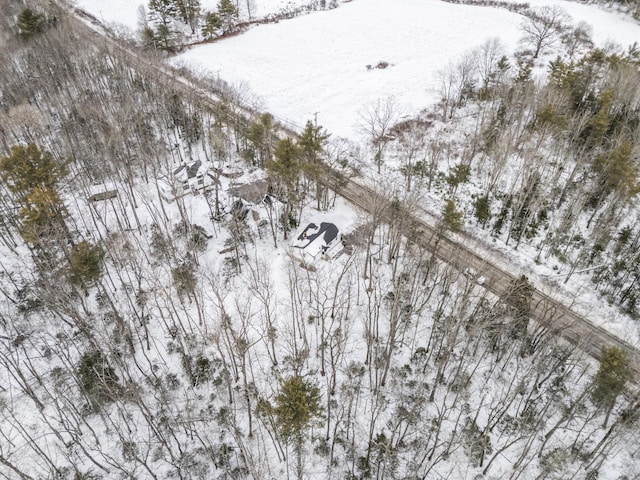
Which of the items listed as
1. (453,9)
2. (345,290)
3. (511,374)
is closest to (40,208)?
(345,290)

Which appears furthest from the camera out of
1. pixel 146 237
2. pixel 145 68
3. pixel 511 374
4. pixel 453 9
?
pixel 453 9

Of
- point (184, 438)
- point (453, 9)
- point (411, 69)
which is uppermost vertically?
point (453, 9)

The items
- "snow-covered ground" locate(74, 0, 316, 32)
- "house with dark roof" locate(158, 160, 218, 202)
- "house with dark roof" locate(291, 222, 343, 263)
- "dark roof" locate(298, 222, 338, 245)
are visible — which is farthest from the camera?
"snow-covered ground" locate(74, 0, 316, 32)

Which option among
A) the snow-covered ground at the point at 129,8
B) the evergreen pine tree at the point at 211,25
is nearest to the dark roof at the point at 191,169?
the evergreen pine tree at the point at 211,25

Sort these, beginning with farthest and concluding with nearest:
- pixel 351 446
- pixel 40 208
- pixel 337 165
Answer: pixel 337 165 → pixel 40 208 → pixel 351 446

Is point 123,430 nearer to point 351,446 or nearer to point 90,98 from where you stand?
point 351,446

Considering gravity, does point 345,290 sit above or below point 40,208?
below

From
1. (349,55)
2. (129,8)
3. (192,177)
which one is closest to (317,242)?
(192,177)

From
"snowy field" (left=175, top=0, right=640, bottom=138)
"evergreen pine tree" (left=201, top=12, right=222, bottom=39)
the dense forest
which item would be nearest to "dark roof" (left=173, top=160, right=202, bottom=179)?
the dense forest

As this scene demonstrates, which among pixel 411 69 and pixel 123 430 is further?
pixel 411 69

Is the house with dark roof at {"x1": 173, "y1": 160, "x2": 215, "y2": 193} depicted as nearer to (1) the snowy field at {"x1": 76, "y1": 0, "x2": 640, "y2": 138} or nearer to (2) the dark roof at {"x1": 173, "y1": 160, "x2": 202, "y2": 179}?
(2) the dark roof at {"x1": 173, "y1": 160, "x2": 202, "y2": 179}
